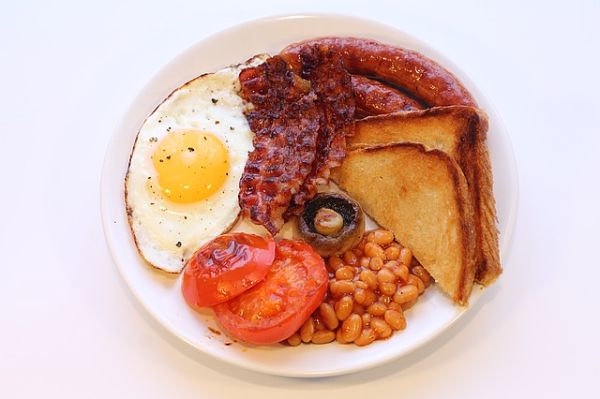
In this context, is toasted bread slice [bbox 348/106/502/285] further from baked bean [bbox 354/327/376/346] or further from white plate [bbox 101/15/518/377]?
baked bean [bbox 354/327/376/346]

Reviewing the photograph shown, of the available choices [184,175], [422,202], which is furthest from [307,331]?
[184,175]

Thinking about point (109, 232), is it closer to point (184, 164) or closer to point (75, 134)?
point (184, 164)

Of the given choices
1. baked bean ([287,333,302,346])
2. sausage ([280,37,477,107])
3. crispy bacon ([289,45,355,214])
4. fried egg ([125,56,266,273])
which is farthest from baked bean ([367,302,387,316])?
sausage ([280,37,477,107])

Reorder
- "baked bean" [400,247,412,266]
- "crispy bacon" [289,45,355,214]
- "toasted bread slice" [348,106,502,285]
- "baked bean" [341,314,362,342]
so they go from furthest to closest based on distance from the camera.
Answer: "crispy bacon" [289,45,355,214] → "baked bean" [400,247,412,266] → "toasted bread slice" [348,106,502,285] → "baked bean" [341,314,362,342]

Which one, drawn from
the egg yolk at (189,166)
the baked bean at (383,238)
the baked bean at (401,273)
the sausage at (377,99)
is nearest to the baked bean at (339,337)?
the baked bean at (401,273)

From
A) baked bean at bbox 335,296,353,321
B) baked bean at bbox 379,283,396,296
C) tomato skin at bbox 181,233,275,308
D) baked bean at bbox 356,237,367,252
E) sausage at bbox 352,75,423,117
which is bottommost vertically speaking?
baked bean at bbox 335,296,353,321

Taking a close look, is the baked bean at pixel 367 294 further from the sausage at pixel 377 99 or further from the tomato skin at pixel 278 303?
the sausage at pixel 377 99

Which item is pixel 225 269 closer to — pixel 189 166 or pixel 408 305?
pixel 189 166

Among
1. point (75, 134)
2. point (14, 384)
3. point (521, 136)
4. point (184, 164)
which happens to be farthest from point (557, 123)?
point (14, 384)
